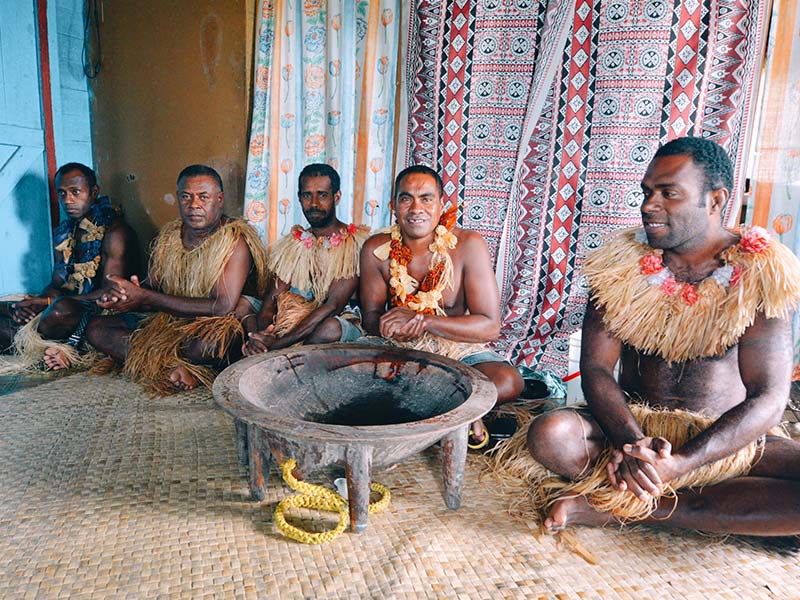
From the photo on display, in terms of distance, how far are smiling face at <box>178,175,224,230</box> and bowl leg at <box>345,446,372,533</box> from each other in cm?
202

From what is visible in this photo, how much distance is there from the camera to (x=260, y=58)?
11.7 ft

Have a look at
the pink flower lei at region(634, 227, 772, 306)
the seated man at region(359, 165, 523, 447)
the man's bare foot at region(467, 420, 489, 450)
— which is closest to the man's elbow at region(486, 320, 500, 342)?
the seated man at region(359, 165, 523, 447)

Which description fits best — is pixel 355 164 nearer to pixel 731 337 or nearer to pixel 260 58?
pixel 260 58

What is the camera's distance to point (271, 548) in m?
1.76

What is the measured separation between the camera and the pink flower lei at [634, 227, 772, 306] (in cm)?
188

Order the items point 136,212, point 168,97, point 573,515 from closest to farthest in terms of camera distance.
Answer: point 573,515, point 168,97, point 136,212

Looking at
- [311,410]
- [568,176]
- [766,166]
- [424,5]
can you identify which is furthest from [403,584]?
[424,5]

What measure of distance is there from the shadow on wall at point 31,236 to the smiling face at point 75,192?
2.00 feet

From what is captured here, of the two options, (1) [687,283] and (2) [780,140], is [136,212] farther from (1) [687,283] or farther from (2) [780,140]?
(2) [780,140]


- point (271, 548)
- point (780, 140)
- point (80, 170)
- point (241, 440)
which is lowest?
point (271, 548)

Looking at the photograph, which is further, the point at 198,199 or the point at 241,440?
the point at 198,199

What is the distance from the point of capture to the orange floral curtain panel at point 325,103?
3.46 m

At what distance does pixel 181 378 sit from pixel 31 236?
193cm

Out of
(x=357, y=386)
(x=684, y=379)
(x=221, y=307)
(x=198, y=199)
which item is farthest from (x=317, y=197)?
(x=684, y=379)
